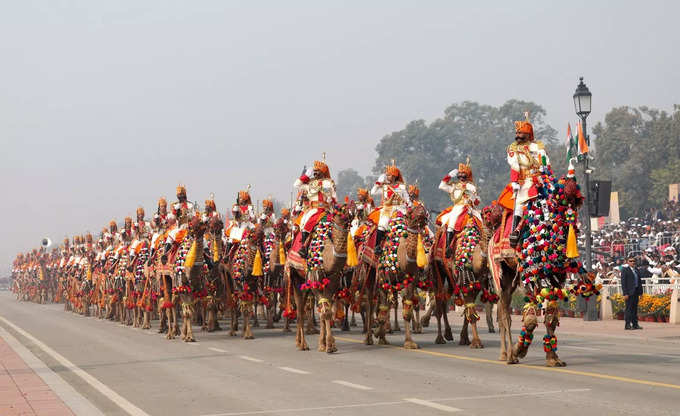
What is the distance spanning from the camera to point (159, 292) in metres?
26.5

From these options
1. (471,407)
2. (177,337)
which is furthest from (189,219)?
(471,407)

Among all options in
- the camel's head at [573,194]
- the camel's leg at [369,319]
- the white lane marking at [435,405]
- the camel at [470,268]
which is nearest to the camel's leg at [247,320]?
the camel's leg at [369,319]

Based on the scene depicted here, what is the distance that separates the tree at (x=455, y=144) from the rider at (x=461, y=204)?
386 feet

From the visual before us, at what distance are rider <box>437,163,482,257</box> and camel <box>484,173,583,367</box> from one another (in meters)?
3.68

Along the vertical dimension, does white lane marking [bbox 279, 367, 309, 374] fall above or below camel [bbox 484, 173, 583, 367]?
below

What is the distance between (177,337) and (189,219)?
10.5 feet

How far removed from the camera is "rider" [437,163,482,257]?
19.8m

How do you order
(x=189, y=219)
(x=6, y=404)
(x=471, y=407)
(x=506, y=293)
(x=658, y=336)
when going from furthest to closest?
1. (x=189, y=219)
2. (x=658, y=336)
3. (x=506, y=293)
4. (x=6, y=404)
5. (x=471, y=407)

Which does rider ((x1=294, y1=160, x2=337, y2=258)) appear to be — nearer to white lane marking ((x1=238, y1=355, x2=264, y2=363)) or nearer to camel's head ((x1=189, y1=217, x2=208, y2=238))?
white lane marking ((x1=238, y1=355, x2=264, y2=363))

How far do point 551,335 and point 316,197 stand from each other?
636 centimetres

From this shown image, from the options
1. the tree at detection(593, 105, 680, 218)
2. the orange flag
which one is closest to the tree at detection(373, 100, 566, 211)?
the tree at detection(593, 105, 680, 218)

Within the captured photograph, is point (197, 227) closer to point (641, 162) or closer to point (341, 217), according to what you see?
point (341, 217)

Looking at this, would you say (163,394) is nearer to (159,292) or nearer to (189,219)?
(189,219)

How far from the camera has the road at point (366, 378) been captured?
38.4 ft
